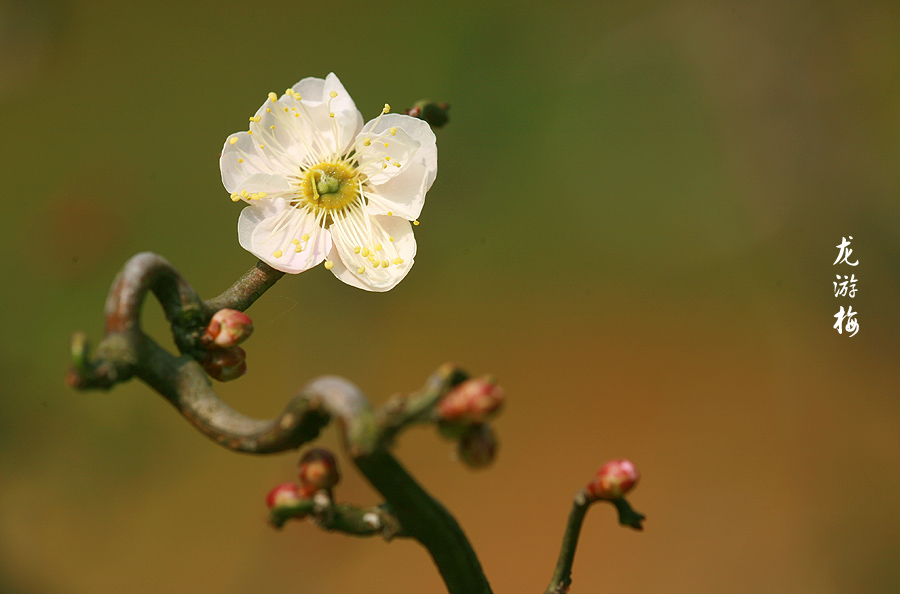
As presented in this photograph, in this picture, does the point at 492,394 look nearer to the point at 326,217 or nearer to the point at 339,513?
the point at 339,513

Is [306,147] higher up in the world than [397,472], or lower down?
higher up

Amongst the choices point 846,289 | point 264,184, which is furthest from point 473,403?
point 846,289

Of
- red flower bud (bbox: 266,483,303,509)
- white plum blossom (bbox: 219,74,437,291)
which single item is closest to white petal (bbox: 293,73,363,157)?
white plum blossom (bbox: 219,74,437,291)

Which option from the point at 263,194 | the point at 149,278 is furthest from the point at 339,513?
the point at 263,194

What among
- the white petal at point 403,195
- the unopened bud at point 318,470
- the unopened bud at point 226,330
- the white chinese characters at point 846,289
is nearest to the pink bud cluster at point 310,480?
the unopened bud at point 318,470

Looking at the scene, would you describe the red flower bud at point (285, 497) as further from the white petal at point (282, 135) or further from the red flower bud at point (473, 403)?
the white petal at point (282, 135)

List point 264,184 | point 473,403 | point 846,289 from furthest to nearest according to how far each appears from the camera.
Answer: point 846,289
point 264,184
point 473,403

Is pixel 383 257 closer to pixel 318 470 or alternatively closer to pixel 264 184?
pixel 264 184

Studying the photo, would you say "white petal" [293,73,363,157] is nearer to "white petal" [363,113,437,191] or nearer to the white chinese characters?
"white petal" [363,113,437,191]
